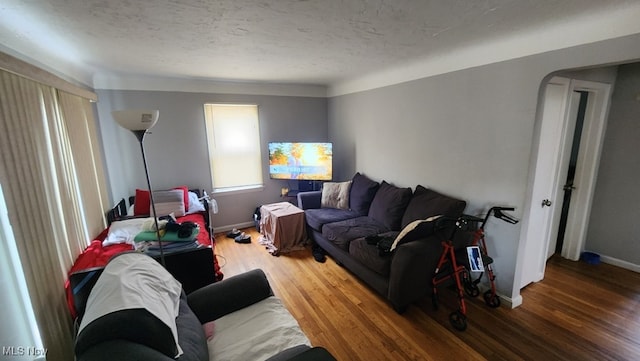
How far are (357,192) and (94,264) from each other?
2899 millimetres

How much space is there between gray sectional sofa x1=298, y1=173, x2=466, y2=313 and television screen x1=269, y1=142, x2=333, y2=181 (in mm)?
317

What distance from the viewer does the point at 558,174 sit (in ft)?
8.32

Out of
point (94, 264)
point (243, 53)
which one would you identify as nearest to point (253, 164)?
Result: point (243, 53)

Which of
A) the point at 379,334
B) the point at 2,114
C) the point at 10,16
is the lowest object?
the point at 379,334

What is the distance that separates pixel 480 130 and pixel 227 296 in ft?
8.35

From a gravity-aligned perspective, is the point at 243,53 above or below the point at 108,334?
above

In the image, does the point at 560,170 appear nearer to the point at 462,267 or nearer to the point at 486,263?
the point at 486,263

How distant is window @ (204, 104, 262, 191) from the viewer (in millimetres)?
4051

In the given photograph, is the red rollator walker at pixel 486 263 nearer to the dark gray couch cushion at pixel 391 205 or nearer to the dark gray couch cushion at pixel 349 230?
the dark gray couch cushion at pixel 391 205

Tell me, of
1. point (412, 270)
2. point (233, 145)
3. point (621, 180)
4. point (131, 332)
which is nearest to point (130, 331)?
point (131, 332)

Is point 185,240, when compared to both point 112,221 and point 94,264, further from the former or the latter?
point 112,221

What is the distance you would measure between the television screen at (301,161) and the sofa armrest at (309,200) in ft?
1.03

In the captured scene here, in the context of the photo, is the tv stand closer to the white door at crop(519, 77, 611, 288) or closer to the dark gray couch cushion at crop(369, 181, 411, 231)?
the dark gray couch cushion at crop(369, 181, 411, 231)

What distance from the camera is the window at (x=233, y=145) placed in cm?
405
